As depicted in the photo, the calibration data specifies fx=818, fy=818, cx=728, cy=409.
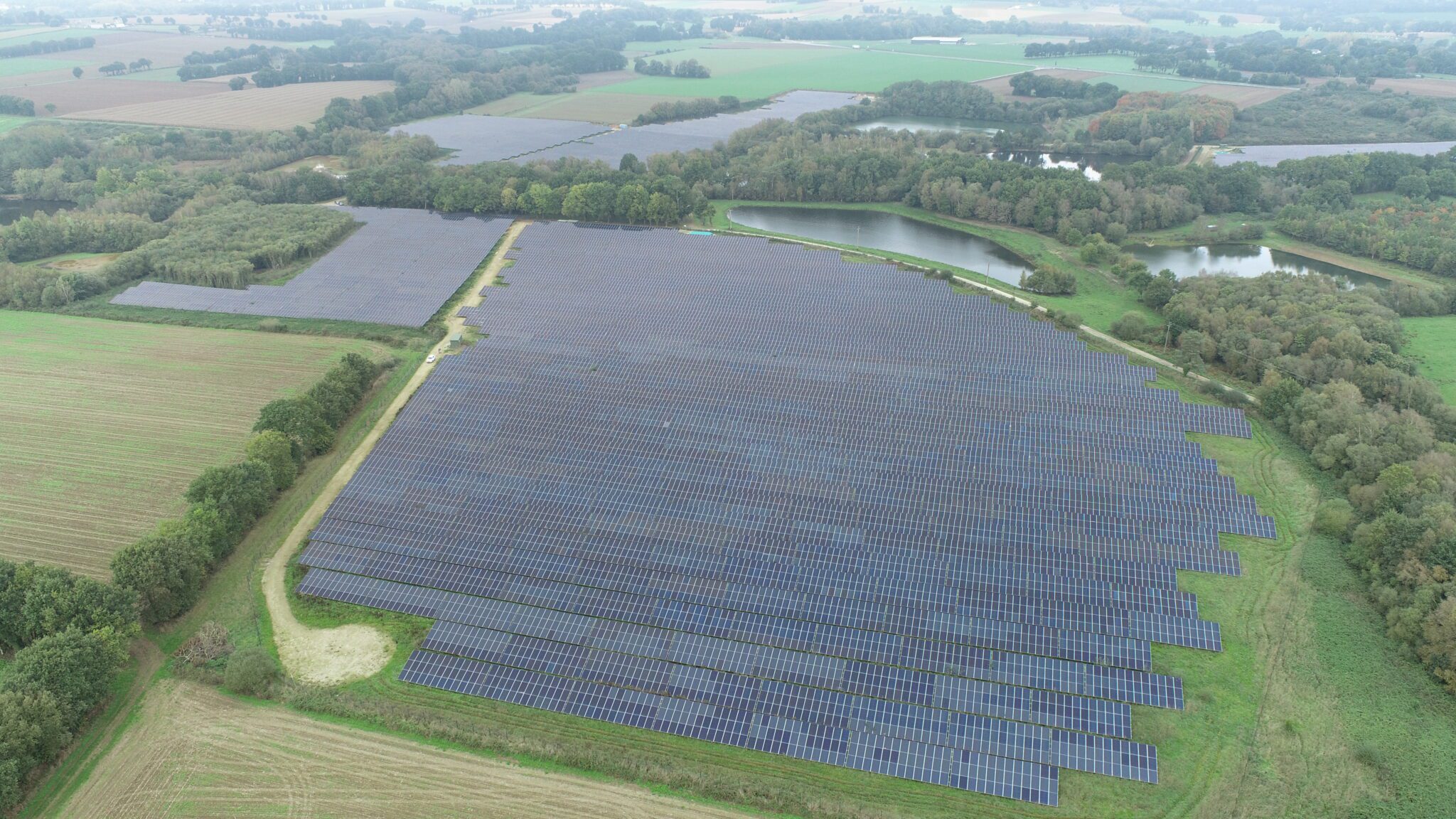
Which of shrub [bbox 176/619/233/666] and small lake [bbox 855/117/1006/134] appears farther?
small lake [bbox 855/117/1006/134]

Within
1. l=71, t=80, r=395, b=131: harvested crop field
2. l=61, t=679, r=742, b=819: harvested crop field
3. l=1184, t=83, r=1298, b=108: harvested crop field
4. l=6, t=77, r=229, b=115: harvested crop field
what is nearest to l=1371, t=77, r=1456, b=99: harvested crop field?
l=1184, t=83, r=1298, b=108: harvested crop field

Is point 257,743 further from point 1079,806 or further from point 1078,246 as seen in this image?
point 1078,246

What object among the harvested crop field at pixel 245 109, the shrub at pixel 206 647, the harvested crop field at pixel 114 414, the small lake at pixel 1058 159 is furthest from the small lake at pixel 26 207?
the small lake at pixel 1058 159

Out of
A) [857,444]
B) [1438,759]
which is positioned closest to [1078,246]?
[857,444]

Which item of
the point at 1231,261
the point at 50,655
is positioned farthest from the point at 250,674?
the point at 1231,261

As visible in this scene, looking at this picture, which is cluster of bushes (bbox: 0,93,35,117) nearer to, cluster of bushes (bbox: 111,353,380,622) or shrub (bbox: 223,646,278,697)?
cluster of bushes (bbox: 111,353,380,622)

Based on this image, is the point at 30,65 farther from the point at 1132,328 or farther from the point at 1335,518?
the point at 1335,518
